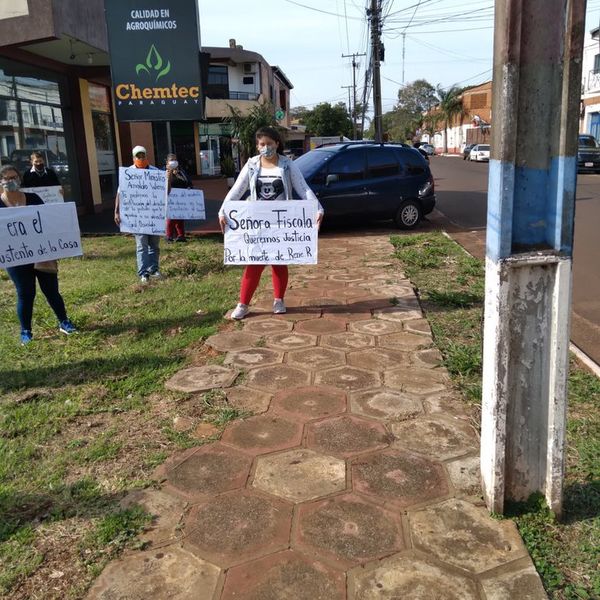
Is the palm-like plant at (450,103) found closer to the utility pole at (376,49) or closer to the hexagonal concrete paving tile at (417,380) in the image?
the utility pole at (376,49)

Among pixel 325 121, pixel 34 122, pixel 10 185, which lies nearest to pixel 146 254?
pixel 10 185

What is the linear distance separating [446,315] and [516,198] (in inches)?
135

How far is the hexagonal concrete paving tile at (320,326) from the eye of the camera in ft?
17.2

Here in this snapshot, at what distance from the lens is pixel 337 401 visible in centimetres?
385

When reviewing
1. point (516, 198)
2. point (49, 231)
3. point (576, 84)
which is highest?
point (576, 84)

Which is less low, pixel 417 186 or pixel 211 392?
pixel 417 186

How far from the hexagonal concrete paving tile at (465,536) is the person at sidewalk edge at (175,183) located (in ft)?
26.1

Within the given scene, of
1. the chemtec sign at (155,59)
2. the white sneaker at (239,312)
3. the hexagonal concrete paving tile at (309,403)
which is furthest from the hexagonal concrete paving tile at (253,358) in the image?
the chemtec sign at (155,59)

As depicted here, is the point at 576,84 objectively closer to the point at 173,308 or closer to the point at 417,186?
the point at 173,308

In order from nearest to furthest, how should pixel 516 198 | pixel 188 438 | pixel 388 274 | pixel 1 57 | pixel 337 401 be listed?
pixel 516 198 < pixel 188 438 < pixel 337 401 < pixel 388 274 < pixel 1 57

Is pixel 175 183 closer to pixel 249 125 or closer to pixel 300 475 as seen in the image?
pixel 300 475

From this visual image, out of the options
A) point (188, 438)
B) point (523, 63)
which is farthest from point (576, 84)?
point (188, 438)

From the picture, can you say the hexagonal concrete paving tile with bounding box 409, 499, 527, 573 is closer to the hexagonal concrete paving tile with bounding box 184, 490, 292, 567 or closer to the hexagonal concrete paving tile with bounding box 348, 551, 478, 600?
the hexagonal concrete paving tile with bounding box 348, 551, 478, 600

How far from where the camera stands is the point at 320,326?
538 centimetres
